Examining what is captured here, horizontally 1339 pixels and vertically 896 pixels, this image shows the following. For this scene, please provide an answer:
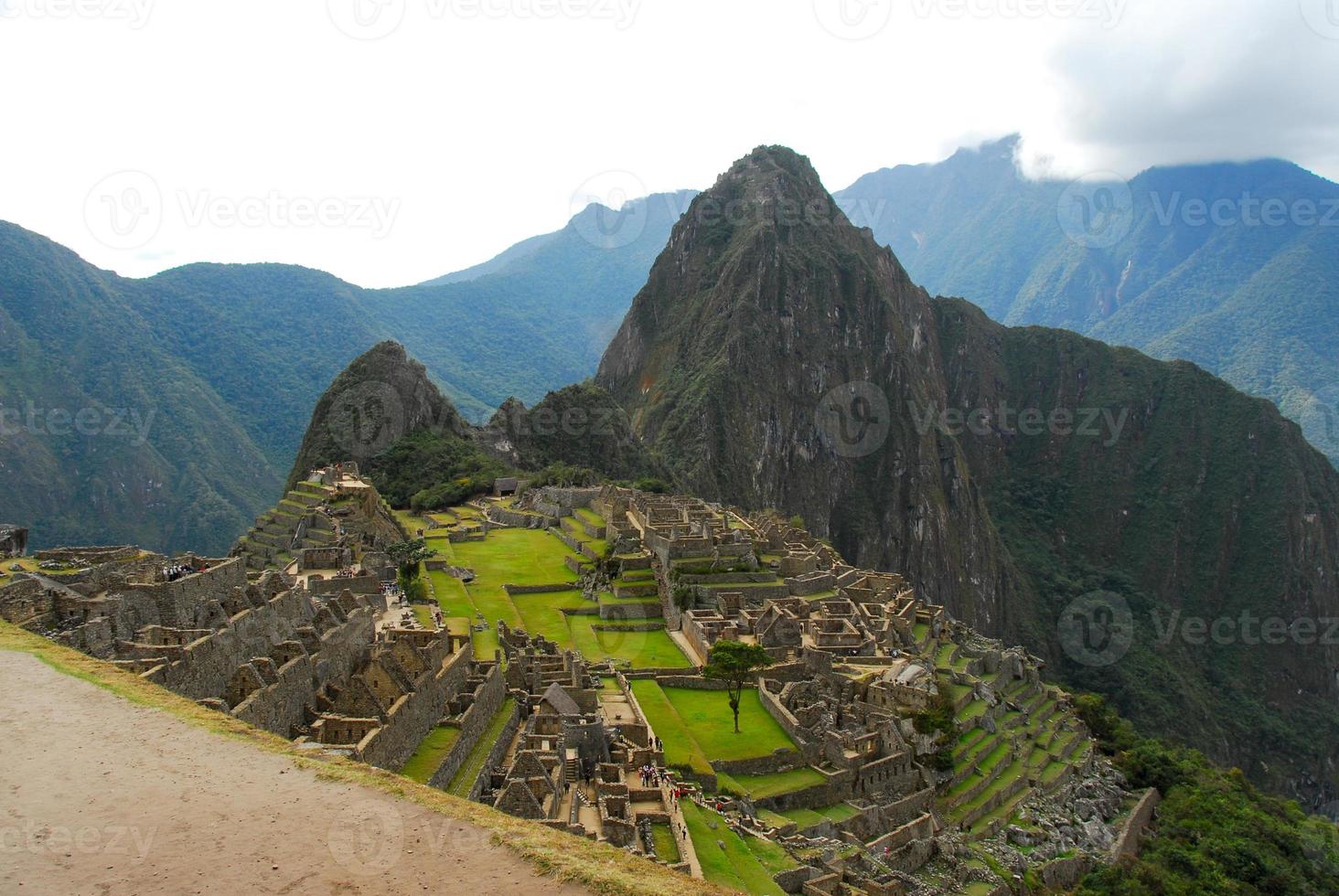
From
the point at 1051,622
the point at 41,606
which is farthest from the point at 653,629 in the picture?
the point at 1051,622

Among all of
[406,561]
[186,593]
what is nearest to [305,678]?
[186,593]

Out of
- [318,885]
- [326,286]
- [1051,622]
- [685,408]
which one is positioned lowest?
[1051,622]

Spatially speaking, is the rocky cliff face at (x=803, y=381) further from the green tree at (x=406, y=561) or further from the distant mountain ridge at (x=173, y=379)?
the green tree at (x=406, y=561)

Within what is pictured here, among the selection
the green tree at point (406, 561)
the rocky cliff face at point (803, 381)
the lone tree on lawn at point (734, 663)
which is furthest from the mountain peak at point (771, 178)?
the lone tree on lawn at point (734, 663)

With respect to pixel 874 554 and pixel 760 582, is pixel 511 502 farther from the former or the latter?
pixel 874 554

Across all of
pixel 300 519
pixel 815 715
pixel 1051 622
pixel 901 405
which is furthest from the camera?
pixel 901 405

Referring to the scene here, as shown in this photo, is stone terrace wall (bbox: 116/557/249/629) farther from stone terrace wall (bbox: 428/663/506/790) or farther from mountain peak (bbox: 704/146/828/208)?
mountain peak (bbox: 704/146/828/208)
